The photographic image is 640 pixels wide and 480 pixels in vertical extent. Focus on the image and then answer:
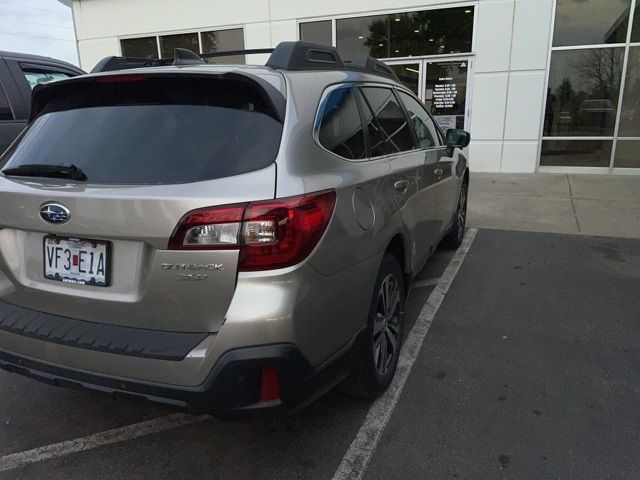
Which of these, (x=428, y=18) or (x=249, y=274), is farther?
(x=428, y=18)

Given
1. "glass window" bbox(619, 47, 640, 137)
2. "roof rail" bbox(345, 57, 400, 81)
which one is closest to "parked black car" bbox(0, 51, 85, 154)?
"roof rail" bbox(345, 57, 400, 81)

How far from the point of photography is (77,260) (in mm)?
2037

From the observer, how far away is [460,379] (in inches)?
117

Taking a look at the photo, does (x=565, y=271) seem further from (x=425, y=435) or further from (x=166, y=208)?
(x=166, y=208)

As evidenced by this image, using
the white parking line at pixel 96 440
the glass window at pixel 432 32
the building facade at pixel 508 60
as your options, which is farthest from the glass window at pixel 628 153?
the white parking line at pixel 96 440

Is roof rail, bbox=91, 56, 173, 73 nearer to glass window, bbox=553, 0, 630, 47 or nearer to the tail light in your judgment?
the tail light

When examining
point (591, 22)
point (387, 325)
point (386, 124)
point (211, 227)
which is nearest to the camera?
point (211, 227)

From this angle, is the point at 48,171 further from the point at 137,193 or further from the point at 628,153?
the point at 628,153

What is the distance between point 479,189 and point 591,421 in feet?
23.2

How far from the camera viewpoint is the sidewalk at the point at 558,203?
6551 mm

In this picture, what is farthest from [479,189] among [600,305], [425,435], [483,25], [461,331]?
[425,435]

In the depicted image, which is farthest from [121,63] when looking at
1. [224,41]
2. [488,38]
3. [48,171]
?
[224,41]

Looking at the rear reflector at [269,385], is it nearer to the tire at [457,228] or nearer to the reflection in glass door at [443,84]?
the tire at [457,228]

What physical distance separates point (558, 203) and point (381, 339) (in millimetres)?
6194
